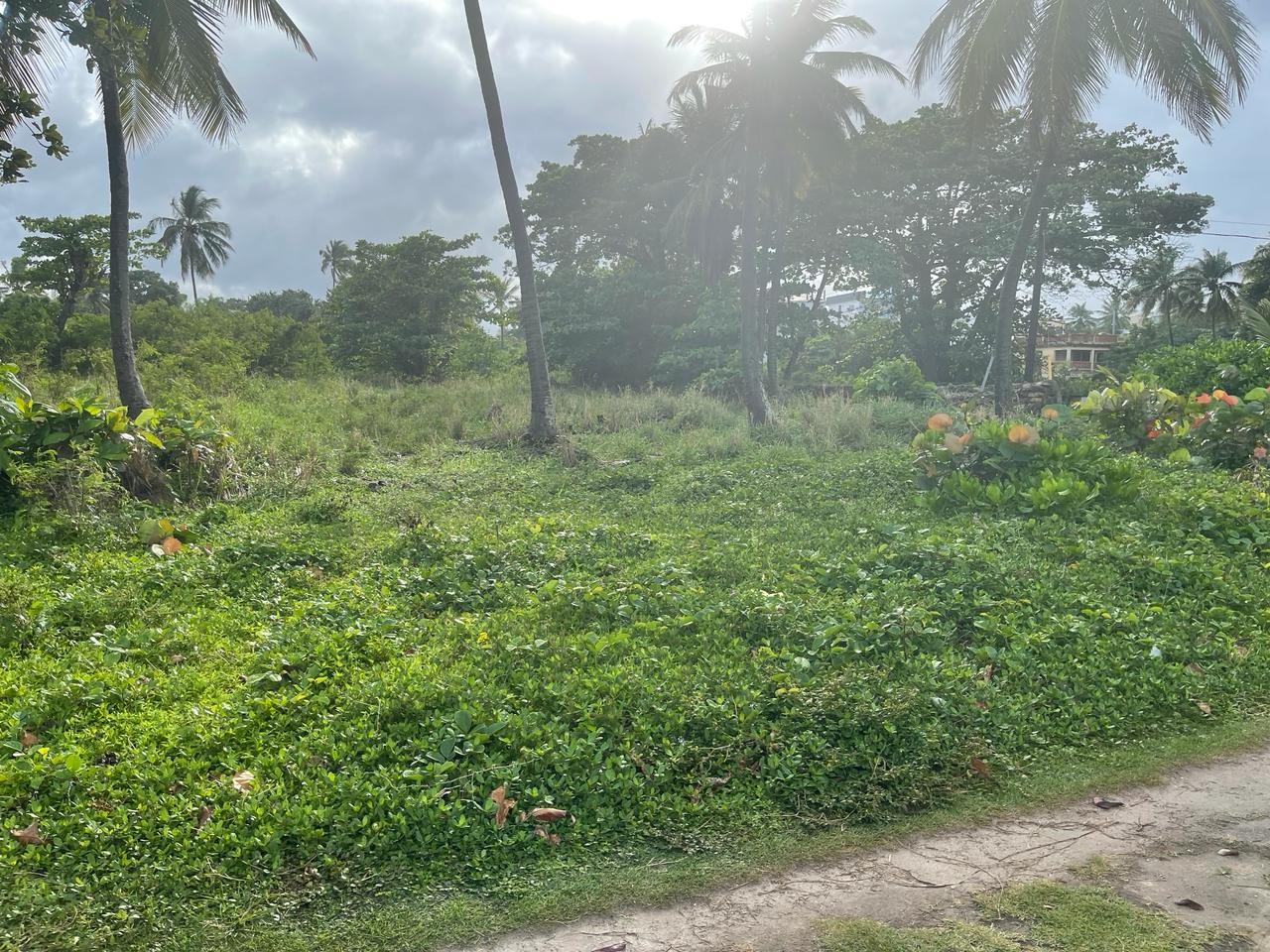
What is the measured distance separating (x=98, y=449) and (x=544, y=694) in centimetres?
576

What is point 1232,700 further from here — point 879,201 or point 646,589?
point 879,201

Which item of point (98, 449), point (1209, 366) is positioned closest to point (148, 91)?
point (98, 449)

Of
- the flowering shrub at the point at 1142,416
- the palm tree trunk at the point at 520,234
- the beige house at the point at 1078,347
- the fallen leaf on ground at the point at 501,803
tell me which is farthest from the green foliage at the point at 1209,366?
the beige house at the point at 1078,347

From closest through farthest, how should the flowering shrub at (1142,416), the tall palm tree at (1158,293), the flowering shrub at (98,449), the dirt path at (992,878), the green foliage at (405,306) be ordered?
the dirt path at (992,878) → the flowering shrub at (98,449) → the flowering shrub at (1142,416) → the green foliage at (405,306) → the tall palm tree at (1158,293)

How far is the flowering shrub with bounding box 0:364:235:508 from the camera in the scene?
22.5ft

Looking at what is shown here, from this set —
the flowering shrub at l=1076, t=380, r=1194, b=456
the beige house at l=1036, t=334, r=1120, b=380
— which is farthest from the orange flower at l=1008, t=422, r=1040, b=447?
the beige house at l=1036, t=334, r=1120, b=380

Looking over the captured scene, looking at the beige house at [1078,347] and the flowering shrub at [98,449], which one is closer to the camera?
the flowering shrub at [98,449]

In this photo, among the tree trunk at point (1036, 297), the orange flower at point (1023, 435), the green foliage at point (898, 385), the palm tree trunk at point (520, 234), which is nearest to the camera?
the orange flower at point (1023, 435)

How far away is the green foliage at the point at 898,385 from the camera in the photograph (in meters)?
18.2

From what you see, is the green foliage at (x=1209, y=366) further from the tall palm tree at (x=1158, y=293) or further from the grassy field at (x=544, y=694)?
the tall palm tree at (x=1158, y=293)

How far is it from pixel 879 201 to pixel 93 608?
28614mm

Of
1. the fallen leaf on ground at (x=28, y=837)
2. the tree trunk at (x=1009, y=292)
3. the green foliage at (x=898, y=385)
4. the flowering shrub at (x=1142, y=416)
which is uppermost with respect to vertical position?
the tree trunk at (x=1009, y=292)

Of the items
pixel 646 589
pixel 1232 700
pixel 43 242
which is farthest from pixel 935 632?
pixel 43 242

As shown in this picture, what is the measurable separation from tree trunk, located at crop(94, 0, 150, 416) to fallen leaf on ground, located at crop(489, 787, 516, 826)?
9.87 m
